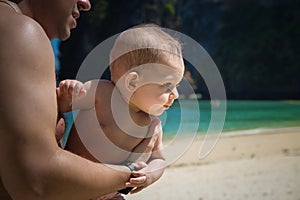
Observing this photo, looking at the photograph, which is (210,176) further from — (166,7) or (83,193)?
(166,7)

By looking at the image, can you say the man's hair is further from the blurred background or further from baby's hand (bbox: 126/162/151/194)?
the blurred background

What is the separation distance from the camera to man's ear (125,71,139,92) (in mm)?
1268

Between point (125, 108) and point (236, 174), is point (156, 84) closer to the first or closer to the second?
point (125, 108)

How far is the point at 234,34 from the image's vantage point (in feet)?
94.4

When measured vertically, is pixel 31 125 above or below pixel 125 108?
above

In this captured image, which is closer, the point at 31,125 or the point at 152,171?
the point at 31,125

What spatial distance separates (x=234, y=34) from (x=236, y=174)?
24.4 metres

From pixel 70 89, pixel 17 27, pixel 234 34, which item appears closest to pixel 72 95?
pixel 70 89

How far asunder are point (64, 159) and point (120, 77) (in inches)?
19.0

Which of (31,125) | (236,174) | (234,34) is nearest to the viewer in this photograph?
(31,125)

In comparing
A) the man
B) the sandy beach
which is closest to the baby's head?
the man

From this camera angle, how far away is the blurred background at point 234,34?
814 inches

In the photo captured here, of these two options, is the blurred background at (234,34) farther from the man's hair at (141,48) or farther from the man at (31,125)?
the man at (31,125)

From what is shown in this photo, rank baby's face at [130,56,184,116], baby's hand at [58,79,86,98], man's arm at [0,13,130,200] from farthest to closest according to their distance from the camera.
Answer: baby's face at [130,56,184,116] → baby's hand at [58,79,86,98] → man's arm at [0,13,130,200]
